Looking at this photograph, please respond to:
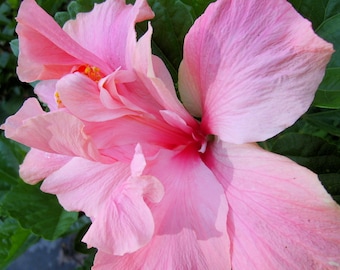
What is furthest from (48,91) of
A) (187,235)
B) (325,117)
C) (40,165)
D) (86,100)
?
(325,117)

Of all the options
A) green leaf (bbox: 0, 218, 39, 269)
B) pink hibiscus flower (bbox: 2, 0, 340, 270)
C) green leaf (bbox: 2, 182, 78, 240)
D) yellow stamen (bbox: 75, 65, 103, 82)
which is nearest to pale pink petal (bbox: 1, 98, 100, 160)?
pink hibiscus flower (bbox: 2, 0, 340, 270)

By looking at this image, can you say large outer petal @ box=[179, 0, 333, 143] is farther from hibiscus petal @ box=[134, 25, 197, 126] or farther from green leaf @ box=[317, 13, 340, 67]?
green leaf @ box=[317, 13, 340, 67]

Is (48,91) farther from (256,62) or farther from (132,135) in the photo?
(256,62)

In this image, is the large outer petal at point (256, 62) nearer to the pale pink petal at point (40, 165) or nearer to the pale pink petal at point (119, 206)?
the pale pink petal at point (119, 206)

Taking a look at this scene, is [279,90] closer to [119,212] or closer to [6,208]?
[119,212]

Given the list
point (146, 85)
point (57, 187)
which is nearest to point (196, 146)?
point (146, 85)

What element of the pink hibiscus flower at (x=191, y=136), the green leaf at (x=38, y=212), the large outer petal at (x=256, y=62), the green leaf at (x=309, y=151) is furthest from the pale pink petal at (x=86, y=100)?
the green leaf at (x=38, y=212)
